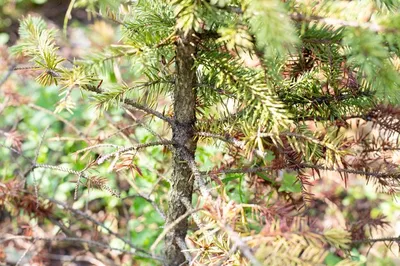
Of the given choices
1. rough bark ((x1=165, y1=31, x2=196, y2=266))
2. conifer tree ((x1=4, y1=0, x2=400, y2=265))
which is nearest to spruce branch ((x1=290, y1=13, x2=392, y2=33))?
conifer tree ((x1=4, y1=0, x2=400, y2=265))

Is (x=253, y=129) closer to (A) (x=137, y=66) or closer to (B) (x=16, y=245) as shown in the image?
(A) (x=137, y=66)

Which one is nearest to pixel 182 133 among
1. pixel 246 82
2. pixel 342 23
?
pixel 246 82

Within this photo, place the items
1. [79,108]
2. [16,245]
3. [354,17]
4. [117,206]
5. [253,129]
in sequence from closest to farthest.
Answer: [354,17] < [253,129] < [16,245] < [117,206] < [79,108]

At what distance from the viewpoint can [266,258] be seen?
0.59m

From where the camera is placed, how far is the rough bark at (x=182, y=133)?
2.41 feet

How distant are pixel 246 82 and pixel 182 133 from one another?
0.66ft

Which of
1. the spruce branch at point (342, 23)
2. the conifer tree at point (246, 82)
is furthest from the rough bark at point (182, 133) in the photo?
the spruce branch at point (342, 23)

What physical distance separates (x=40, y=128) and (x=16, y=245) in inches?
21.3

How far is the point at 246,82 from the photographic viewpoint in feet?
2.19

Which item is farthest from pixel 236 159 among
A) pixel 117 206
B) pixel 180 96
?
pixel 117 206

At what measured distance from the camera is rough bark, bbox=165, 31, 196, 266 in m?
0.73

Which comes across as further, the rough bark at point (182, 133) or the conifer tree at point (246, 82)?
the rough bark at point (182, 133)

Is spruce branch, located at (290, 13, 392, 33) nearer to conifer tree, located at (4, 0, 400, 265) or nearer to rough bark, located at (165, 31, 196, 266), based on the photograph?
conifer tree, located at (4, 0, 400, 265)

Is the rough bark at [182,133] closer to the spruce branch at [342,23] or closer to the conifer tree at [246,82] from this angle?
the conifer tree at [246,82]
